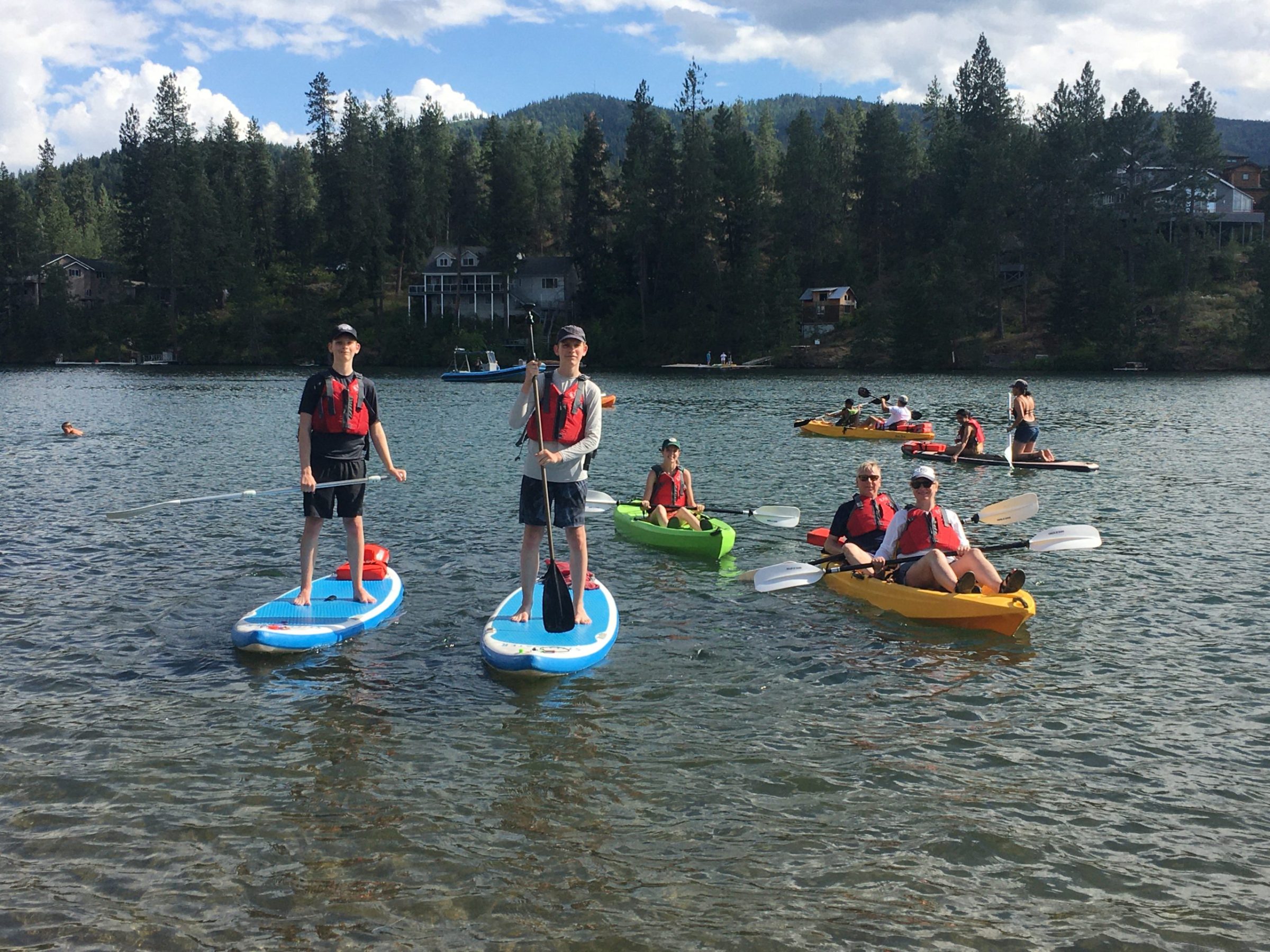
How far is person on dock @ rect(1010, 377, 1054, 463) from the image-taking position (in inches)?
912

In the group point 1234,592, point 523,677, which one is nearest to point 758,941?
point 523,677

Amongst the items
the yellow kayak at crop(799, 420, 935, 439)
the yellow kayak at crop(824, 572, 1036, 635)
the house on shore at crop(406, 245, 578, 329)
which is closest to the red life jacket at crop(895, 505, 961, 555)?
the yellow kayak at crop(824, 572, 1036, 635)

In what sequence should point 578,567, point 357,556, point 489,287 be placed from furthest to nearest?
point 489,287 → point 357,556 → point 578,567

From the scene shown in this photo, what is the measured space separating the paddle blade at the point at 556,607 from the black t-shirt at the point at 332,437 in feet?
6.98

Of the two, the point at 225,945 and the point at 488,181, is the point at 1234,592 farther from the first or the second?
the point at 488,181

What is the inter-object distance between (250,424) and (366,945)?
33278 mm

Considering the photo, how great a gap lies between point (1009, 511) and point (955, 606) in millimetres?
3550

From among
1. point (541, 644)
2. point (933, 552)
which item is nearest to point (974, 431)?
point (933, 552)

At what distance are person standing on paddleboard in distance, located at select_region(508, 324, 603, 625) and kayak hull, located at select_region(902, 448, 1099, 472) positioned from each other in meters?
16.7

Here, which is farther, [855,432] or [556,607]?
[855,432]

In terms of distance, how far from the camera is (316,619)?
9.69 meters

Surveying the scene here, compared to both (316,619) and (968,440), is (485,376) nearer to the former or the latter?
(968,440)

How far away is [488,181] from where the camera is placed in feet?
326

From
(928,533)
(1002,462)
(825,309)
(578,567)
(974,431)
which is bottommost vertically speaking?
(1002,462)
